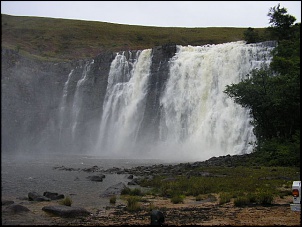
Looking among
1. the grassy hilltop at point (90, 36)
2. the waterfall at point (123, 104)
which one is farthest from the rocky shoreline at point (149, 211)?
the grassy hilltop at point (90, 36)

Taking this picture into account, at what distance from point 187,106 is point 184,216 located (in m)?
42.9

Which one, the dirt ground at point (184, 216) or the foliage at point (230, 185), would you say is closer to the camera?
the dirt ground at point (184, 216)

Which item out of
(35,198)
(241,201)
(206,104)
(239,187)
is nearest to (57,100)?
(206,104)

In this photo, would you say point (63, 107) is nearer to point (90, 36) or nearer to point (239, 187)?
point (90, 36)

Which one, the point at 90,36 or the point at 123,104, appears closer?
the point at 123,104

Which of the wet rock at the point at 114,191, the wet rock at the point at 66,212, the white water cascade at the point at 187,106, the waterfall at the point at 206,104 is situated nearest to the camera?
the wet rock at the point at 66,212

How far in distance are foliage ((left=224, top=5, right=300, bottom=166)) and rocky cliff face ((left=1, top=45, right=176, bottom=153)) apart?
24.6 metres

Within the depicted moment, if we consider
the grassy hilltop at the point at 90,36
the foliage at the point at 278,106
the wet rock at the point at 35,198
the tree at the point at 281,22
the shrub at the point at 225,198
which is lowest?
the wet rock at the point at 35,198

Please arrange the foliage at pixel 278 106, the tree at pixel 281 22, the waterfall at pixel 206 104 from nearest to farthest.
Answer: the foliage at pixel 278 106 < the waterfall at pixel 206 104 < the tree at pixel 281 22

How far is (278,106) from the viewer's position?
3181 centimetres

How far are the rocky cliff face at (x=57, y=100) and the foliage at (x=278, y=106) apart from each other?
80.7 feet

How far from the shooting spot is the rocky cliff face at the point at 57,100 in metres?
60.0

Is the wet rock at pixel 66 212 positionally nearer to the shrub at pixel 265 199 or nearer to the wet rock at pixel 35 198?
the wet rock at pixel 35 198

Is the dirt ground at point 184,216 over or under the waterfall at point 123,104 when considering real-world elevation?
under
